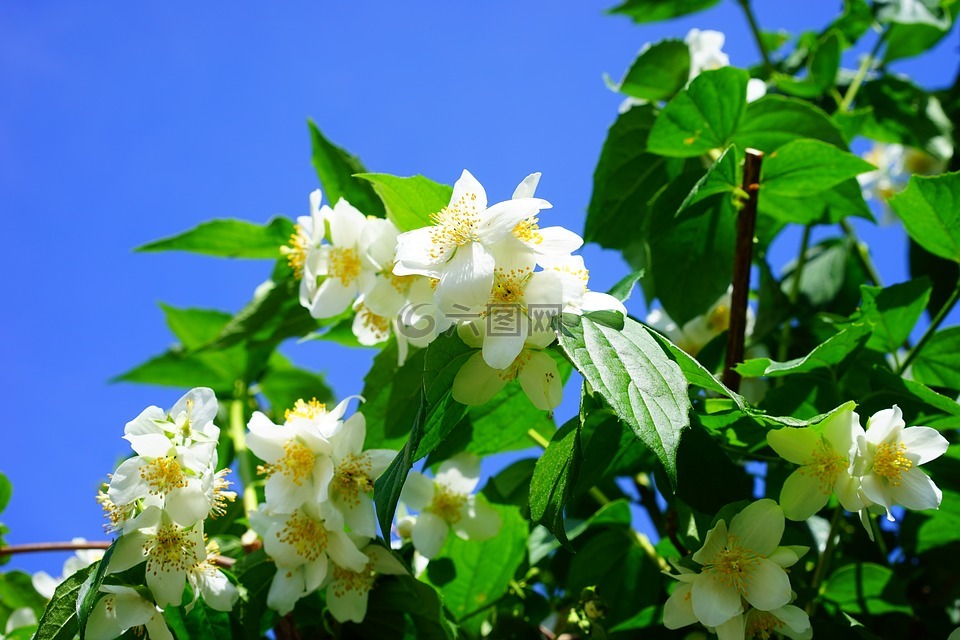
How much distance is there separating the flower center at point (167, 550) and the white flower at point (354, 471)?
0.62ft

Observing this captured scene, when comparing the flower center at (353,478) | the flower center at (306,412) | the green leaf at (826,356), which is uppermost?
the flower center at (306,412)

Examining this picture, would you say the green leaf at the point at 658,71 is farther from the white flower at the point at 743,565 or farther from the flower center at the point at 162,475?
the flower center at the point at 162,475

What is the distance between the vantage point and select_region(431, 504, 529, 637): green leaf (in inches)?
51.5

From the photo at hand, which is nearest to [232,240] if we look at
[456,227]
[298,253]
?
[298,253]

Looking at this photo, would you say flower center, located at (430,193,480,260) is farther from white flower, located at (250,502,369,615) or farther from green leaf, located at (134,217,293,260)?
green leaf, located at (134,217,293,260)

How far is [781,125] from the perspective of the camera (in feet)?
4.59

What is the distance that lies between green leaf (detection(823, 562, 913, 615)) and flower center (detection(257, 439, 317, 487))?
2.58 feet

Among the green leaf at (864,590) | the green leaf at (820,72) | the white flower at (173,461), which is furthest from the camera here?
the green leaf at (820,72)

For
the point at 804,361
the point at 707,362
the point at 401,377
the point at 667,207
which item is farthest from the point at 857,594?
the point at 401,377

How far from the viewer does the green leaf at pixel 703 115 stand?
1271mm

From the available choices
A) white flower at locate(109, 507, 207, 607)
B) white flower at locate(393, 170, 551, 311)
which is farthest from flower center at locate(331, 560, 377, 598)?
white flower at locate(393, 170, 551, 311)

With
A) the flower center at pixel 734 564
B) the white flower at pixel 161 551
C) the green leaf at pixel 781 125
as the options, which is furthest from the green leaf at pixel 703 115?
the white flower at pixel 161 551

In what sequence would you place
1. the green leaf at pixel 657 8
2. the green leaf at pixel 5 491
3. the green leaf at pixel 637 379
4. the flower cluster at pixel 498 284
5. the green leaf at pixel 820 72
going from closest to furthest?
the green leaf at pixel 637 379 → the flower cluster at pixel 498 284 → the green leaf at pixel 5 491 → the green leaf at pixel 820 72 → the green leaf at pixel 657 8

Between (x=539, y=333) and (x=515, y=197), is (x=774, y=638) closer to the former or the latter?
(x=539, y=333)
